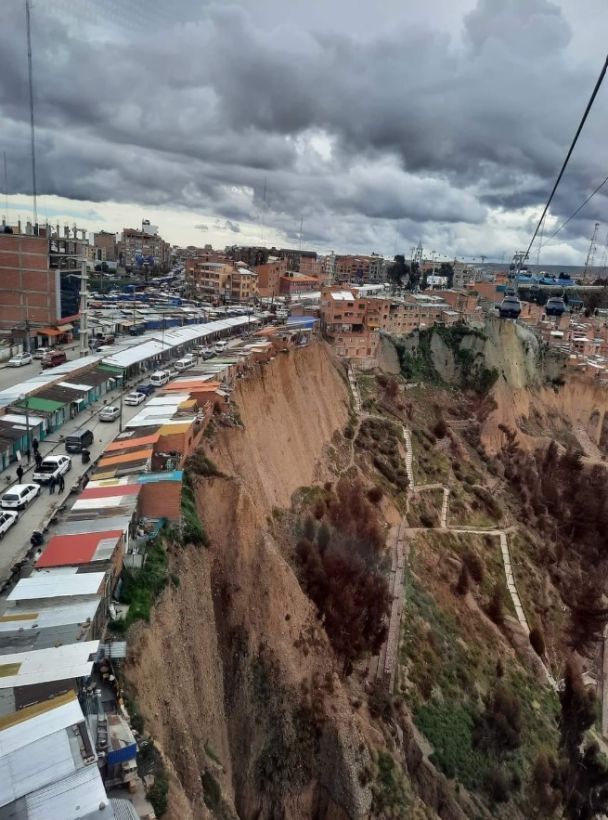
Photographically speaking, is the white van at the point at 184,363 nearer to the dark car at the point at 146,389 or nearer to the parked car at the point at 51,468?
the dark car at the point at 146,389

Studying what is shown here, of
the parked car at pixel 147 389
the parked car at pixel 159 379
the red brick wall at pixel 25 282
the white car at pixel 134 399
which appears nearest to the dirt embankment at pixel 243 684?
the white car at pixel 134 399

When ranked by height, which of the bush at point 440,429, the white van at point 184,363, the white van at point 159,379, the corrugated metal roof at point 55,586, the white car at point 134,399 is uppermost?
the white van at point 184,363

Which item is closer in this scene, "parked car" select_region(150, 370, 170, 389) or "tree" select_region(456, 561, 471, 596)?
"parked car" select_region(150, 370, 170, 389)

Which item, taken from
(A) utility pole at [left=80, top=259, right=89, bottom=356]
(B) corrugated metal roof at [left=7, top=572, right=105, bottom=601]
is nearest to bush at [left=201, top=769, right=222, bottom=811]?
(B) corrugated metal roof at [left=7, top=572, right=105, bottom=601]

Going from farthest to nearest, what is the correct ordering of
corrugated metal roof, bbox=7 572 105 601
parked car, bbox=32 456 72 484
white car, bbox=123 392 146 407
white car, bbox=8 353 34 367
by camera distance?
1. white car, bbox=8 353 34 367
2. white car, bbox=123 392 146 407
3. parked car, bbox=32 456 72 484
4. corrugated metal roof, bbox=7 572 105 601

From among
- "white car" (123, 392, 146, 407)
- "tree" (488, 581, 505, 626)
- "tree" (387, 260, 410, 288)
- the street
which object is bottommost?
"tree" (488, 581, 505, 626)

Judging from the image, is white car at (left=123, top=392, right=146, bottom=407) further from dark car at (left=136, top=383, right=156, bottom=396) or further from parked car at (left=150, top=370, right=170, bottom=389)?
parked car at (left=150, top=370, right=170, bottom=389)

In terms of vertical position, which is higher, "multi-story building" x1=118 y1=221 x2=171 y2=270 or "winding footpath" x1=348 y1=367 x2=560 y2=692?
"multi-story building" x1=118 y1=221 x2=171 y2=270

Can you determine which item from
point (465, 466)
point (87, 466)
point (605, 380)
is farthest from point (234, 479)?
point (605, 380)
